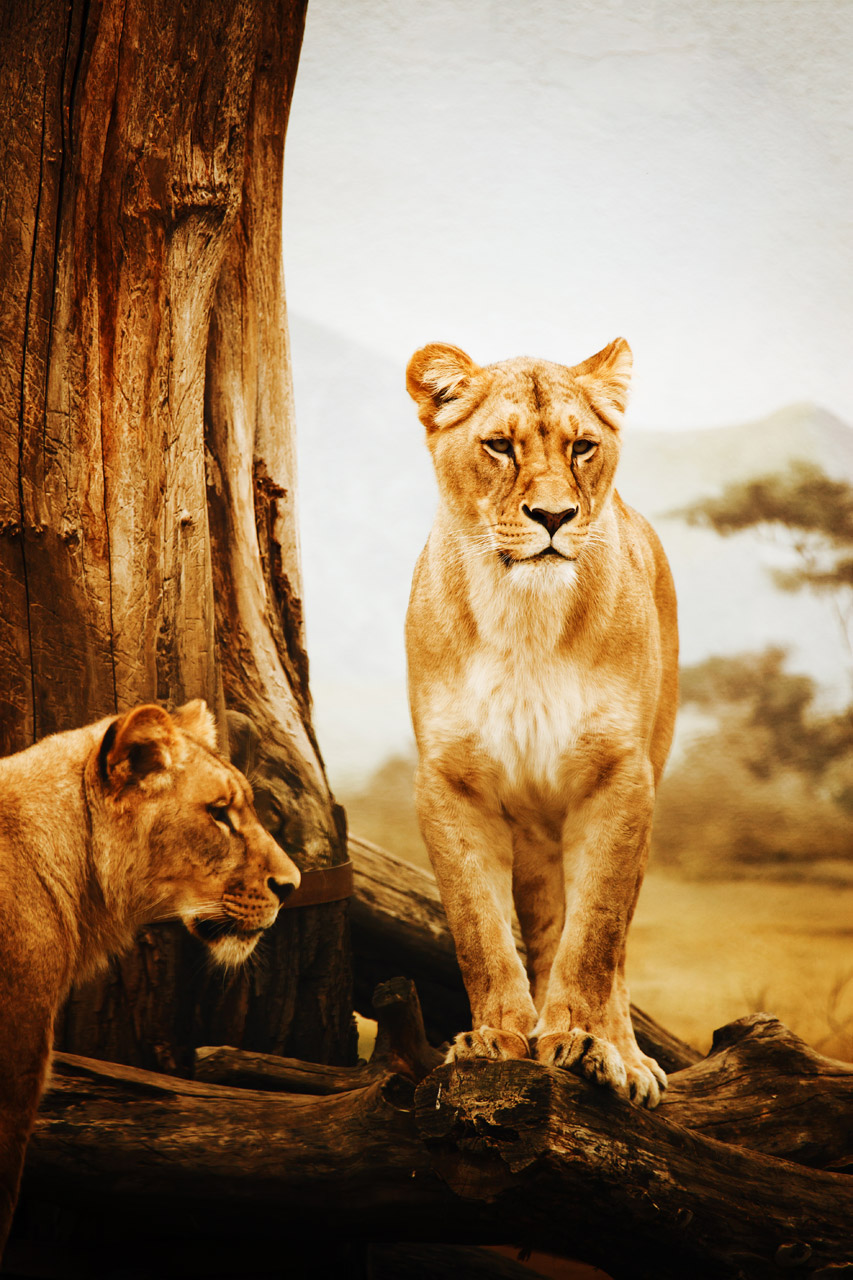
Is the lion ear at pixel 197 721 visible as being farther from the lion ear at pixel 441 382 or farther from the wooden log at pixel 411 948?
the wooden log at pixel 411 948

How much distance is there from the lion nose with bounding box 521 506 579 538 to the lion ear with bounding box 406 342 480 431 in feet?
1.43

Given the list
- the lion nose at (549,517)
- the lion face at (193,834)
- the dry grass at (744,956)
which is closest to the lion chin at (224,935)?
the lion face at (193,834)

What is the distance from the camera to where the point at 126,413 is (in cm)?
320

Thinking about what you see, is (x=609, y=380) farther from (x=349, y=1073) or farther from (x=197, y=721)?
(x=349, y=1073)

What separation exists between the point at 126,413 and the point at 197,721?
0.92 m

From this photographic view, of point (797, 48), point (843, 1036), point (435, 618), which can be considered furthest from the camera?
point (797, 48)

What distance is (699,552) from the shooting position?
21.0ft

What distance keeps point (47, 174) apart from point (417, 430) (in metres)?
3.44

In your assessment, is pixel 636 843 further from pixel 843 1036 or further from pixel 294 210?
pixel 294 210

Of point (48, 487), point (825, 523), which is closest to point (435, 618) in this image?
point (48, 487)

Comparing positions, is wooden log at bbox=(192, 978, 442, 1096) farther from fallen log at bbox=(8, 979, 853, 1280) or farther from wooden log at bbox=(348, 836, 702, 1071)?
wooden log at bbox=(348, 836, 702, 1071)

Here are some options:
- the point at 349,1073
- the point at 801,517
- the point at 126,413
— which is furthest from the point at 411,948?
the point at 801,517

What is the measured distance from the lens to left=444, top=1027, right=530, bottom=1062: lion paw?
2648mm

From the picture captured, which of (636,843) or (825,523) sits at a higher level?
(825,523)
